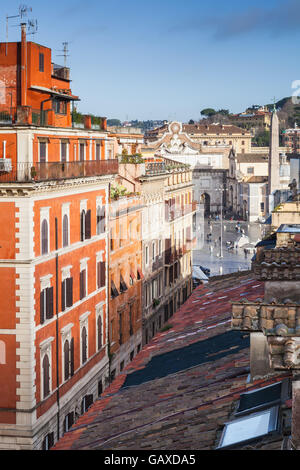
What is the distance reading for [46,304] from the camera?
23828 mm

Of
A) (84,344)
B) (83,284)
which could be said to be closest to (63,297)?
(83,284)

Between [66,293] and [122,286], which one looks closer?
[66,293]

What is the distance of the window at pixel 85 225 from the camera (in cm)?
2773

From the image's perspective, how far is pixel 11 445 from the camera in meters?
22.5

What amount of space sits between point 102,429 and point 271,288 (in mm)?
4437

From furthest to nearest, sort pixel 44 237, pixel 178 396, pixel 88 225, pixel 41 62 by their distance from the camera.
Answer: pixel 88 225, pixel 41 62, pixel 44 237, pixel 178 396

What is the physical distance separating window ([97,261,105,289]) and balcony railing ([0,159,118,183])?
344 cm

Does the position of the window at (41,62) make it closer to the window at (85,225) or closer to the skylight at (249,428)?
the window at (85,225)

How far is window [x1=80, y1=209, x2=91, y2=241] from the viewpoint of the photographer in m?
27.7

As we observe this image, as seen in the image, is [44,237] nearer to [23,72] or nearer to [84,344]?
[23,72]

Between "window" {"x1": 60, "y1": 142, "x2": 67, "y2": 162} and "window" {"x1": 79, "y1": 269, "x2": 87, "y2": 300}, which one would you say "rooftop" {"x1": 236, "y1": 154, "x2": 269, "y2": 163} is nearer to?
"window" {"x1": 79, "y1": 269, "x2": 87, "y2": 300}

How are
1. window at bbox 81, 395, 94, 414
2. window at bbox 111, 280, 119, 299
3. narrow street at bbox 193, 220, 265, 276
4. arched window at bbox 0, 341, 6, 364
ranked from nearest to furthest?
arched window at bbox 0, 341, 6, 364 < window at bbox 81, 395, 94, 414 < window at bbox 111, 280, 119, 299 < narrow street at bbox 193, 220, 265, 276

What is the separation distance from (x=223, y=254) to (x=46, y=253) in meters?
55.7

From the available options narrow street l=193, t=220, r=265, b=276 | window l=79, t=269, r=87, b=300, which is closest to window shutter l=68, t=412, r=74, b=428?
window l=79, t=269, r=87, b=300
